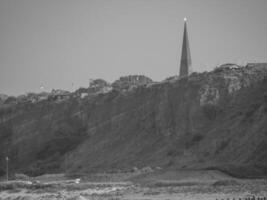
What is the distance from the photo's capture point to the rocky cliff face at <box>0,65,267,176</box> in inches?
2448

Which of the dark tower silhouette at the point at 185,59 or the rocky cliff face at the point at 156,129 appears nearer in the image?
the rocky cliff face at the point at 156,129

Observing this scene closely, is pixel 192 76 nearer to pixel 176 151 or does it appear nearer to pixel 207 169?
pixel 176 151

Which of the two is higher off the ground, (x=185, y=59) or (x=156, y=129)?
(x=185, y=59)

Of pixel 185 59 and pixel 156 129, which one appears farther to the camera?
pixel 185 59

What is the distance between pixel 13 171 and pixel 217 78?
2625 centimetres

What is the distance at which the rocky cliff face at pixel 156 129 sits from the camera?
204 ft

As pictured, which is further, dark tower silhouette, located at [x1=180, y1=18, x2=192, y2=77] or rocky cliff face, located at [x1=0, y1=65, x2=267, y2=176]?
dark tower silhouette, located at [x1=180, y1=18, x2=192, y2=77]

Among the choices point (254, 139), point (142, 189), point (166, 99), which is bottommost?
point (142, 189)

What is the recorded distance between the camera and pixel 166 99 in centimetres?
7781

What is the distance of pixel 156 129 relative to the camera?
75.0 meters

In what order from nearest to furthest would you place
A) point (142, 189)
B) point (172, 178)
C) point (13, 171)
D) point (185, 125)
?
point (142, 189) → point (172, 178) → point (185, 125) → point (13, 171)

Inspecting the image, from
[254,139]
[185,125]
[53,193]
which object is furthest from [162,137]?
[53,193]

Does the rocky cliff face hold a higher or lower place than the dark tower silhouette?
lower

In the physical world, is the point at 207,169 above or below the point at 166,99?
below
